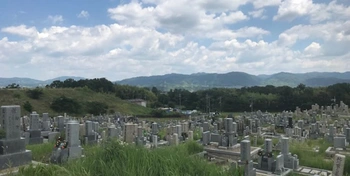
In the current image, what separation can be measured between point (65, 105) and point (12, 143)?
39810 millimetres

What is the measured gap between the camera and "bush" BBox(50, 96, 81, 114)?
155ft

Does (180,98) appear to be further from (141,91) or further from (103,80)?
(103,80)

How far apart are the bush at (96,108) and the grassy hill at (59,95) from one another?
116cm

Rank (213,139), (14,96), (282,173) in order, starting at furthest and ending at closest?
(14,96), (213,139), (282,173)

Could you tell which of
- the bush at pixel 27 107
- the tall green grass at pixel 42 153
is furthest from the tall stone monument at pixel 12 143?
the bush at pixel 27 107

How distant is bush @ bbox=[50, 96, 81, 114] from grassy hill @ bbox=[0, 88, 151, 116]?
0.89m

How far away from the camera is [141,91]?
78938 mm

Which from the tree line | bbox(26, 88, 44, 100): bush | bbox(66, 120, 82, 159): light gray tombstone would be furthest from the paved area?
bbox(26, 88, 44, 100): bush

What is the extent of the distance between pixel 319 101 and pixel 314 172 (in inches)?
1972

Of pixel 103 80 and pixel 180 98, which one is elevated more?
pixel 103 80

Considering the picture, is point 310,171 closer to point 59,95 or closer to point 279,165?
point 279,165

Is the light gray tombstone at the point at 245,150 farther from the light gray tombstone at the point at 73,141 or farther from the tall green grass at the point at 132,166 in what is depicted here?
the light gray tombstone at the point at 73,141

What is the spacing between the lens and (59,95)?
176ft

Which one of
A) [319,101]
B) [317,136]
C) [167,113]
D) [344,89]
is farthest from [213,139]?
[344,89]
